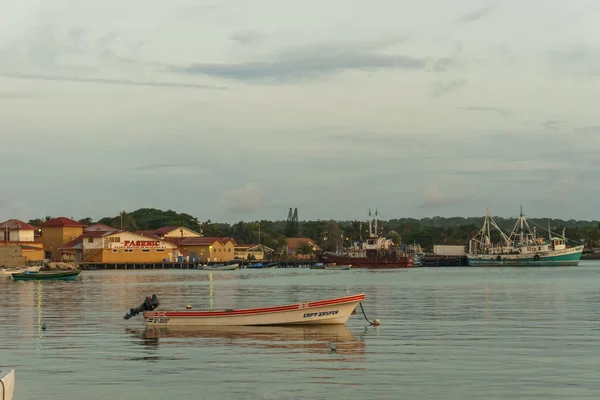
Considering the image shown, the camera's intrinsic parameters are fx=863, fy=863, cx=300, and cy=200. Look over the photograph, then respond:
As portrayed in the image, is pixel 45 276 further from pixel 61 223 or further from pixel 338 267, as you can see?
pixel 338 267

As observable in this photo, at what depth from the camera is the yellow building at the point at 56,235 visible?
194238 mm

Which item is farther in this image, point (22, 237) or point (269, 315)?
point (22, 237)

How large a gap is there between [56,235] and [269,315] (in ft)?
534

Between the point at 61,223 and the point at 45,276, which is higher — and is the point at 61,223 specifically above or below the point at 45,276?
above

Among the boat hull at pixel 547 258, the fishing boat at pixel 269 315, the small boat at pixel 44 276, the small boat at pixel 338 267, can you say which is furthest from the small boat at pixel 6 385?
the boat hull at pixel 547 258

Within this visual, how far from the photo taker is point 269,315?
41.8 m

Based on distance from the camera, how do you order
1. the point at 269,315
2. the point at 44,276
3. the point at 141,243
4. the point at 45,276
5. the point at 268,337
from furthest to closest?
1. the point at 141,243
2. the point at 45,276
3. the point at 44,276
4. the point at 269,315
5. the point at 268,337

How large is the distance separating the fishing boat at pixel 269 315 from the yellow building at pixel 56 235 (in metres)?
157

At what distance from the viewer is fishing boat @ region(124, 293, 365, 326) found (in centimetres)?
4178

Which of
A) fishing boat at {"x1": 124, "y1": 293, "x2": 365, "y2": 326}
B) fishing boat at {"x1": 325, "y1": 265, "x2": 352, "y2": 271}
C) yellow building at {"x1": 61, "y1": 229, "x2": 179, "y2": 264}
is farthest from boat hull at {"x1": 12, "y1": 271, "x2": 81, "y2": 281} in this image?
fishing boat at {"x1": 325, "y1": 265, "x2": 352, "y2": 271}

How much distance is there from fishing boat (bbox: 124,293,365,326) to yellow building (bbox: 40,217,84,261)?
6198 inches

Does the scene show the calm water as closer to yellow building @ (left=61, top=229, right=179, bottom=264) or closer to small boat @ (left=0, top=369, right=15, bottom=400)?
small boat @ (left=0, top=369, right=15, bottom=400)

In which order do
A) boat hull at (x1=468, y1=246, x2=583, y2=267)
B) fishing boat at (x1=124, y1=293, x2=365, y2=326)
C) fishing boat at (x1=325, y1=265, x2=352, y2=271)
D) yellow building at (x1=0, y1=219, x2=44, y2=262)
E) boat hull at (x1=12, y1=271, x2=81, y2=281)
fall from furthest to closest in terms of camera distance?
boat hull at (x1=468, y1=246, x2=583, y2=267) < fishing boat at (x1=325, y1=265, x2=352, y2=271) < yellow building at (x1=0, y1=219, x2=44, y2=262) < boat hull at (x1=12, y1=271, x2=81, y2=281) < fishing boat at (x1=124, y1=293, x2=365, y2=326)

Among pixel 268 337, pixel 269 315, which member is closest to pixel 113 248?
pixel 269 315
